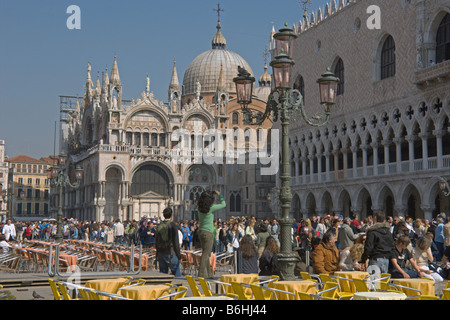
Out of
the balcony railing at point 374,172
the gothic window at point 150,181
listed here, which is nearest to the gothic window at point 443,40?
the balcony railing at point 374,172

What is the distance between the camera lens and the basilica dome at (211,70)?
50.6 meters

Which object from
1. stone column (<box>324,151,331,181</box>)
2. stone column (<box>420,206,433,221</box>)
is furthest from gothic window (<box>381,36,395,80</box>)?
stone column (<box>420,206,433,221</box>)

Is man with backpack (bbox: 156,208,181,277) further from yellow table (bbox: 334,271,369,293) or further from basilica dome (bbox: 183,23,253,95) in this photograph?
basilica dome (bbox: 183,23,253,95)

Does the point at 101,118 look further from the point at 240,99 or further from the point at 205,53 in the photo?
the point at 240,99

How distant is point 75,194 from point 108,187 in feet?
28.5

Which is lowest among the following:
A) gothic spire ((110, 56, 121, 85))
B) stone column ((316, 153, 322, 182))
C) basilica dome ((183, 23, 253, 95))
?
stone column ((316, 153, 322, 182))

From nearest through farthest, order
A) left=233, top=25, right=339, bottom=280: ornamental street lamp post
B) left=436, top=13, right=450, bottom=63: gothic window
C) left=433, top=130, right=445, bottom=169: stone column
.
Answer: left=233, top=25, right=339, bottom=280: ornamental street lamp post, left=436, top=13, right=450, bottom=63: gothic window, left=433, top=130, right=445, bottom=169: stone column

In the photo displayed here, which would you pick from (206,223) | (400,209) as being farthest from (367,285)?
(400,209)

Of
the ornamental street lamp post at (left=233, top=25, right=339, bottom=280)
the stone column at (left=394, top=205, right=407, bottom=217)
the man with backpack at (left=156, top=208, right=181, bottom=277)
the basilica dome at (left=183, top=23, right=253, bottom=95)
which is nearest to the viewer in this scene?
the ornamental street lamp post at (left=233, top=25, right=339, bottom=280)

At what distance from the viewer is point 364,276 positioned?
7660mm

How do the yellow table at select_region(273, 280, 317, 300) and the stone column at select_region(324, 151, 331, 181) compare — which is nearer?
the yellow table at select_region(273, 280, 317, 300)

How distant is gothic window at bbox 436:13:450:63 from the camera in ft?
75.2

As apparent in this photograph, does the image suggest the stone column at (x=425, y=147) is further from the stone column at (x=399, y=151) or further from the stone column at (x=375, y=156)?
the stone column at (x=375, y=156)

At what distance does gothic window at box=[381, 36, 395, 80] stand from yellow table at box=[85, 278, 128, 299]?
2181cm
